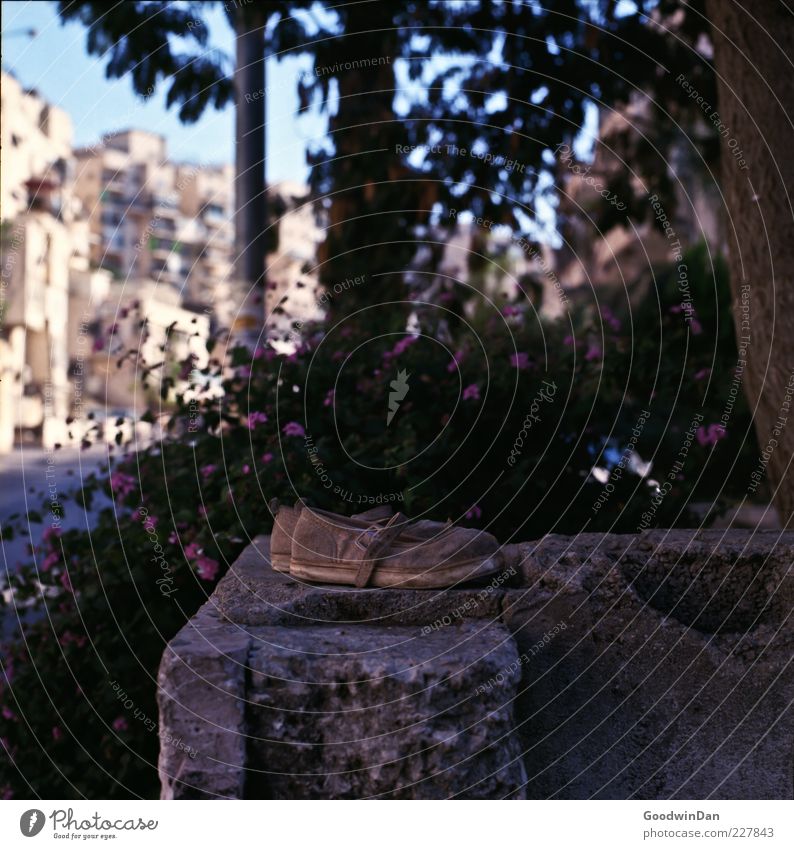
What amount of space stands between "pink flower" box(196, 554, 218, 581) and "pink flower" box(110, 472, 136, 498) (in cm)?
53

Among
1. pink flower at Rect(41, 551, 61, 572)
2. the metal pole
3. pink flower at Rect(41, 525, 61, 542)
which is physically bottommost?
pink flower at Rect(41, 551, 61, 572)

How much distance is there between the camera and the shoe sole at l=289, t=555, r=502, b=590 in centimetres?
261

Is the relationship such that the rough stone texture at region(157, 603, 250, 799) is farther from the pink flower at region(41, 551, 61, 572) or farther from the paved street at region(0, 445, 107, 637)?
the pink flower at region(41, 551, 61, 572)

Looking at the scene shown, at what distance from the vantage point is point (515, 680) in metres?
2.31

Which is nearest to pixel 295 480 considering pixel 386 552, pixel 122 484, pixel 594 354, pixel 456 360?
pixel 122 484

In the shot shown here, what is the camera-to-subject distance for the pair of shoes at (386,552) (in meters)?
2.62

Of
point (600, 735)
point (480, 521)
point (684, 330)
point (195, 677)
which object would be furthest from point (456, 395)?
point (195, 677)

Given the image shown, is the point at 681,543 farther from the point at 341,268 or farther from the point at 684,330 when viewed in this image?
the point at 341,268

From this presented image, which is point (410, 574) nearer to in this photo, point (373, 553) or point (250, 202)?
point (373, 553)

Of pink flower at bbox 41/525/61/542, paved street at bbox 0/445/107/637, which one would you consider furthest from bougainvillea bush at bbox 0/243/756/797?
paved street at bbox 0/445/107/637

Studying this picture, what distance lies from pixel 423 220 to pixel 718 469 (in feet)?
7.42

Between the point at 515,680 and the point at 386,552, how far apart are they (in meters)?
0.53

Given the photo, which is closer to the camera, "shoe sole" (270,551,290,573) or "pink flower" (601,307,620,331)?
"shoe sole" (270,551,290,573)

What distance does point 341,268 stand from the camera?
5.96 m
